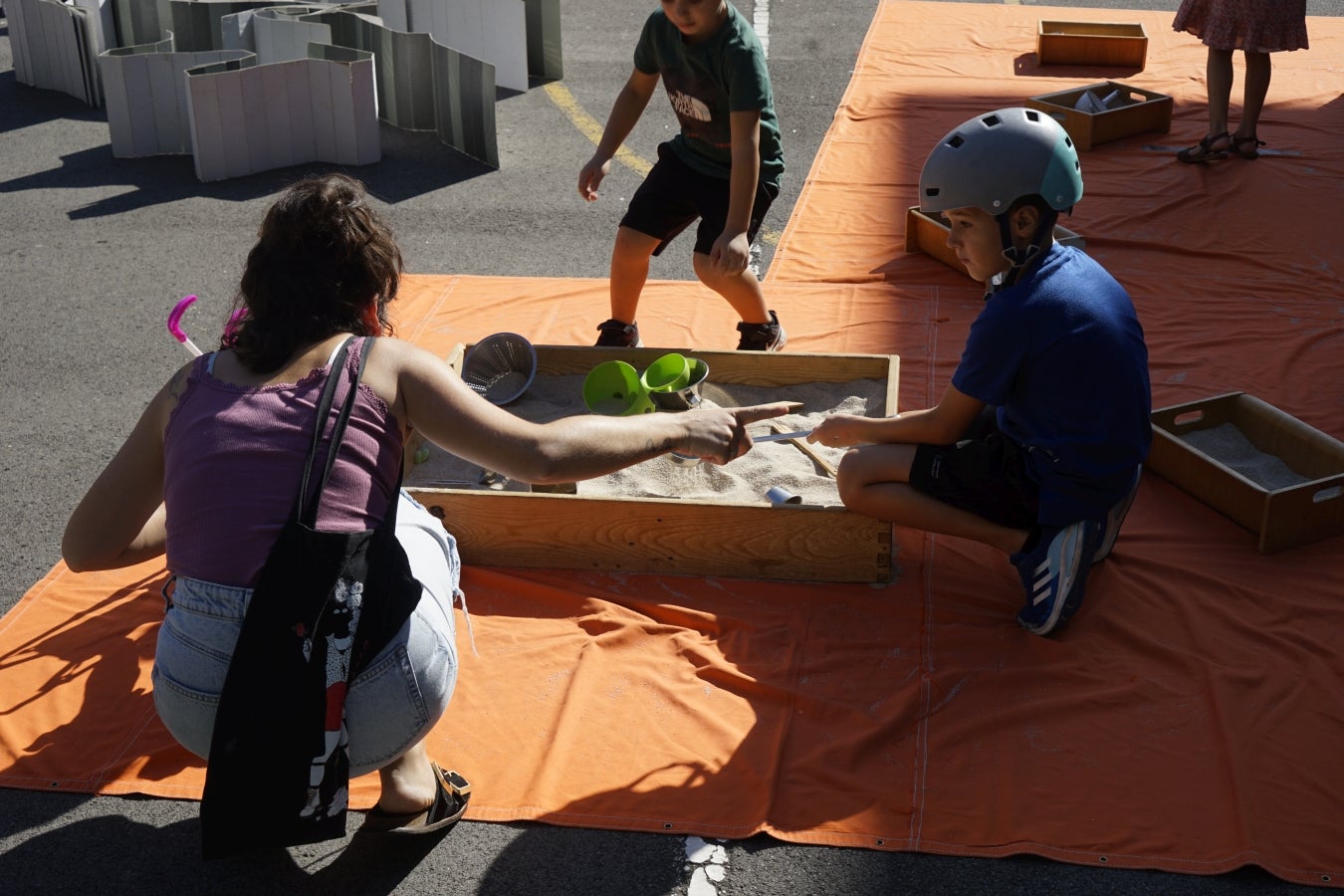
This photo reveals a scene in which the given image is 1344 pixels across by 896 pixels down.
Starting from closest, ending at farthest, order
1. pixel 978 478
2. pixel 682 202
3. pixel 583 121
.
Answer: pixel 978 478
pixel 682 202
pixel 583 121

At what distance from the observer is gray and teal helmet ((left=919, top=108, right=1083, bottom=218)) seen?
3.22 metres

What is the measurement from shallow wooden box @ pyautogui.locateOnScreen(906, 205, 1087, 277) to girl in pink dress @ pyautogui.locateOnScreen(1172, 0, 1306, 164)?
56.7 inches

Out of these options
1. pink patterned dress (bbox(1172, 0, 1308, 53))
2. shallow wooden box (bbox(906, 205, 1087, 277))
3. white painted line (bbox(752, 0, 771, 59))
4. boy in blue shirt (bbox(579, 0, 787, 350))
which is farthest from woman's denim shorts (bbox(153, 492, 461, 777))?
white painted line (bbox(752, 0, 771, 59))

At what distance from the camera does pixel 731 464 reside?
13.1 ft

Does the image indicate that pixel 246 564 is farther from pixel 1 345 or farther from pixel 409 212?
pixel 409 212

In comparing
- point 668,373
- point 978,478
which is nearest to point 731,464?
point 668,373

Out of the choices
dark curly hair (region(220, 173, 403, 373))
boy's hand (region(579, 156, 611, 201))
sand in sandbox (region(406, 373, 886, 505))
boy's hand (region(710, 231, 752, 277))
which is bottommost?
sand in sandbox (region(406, 373, 886, 505))

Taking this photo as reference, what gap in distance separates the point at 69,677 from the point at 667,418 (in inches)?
70.3

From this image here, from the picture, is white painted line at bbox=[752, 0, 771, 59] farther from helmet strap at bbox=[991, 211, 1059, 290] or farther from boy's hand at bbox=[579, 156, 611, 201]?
helmet strap at bbox=[991, 211, 1059, 290]

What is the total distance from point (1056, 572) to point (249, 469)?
6.62 ft

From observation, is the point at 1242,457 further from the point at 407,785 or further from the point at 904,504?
the point at 407,785

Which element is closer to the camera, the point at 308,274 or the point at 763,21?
the point at 308,274

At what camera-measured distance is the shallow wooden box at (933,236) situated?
18.3 ft

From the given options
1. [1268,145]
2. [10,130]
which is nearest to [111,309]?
[10,130]
